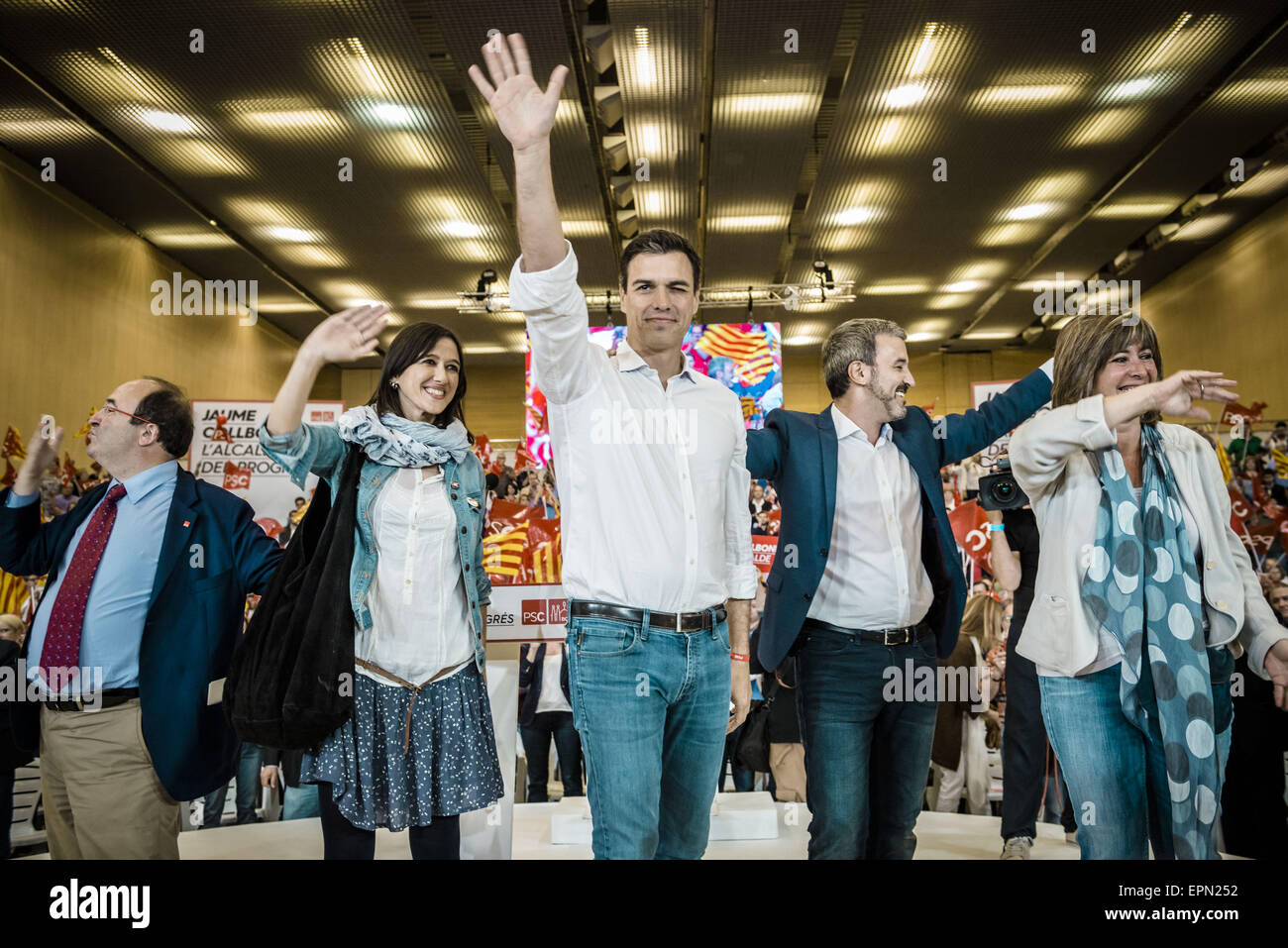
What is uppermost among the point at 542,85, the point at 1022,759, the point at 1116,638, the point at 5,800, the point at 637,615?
the point at 542,85

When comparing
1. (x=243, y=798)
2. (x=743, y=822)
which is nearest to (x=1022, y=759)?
(x=743, y=822)

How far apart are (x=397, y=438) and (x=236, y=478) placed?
142 inches

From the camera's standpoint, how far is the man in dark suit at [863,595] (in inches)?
89.0

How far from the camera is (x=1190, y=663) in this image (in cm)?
204

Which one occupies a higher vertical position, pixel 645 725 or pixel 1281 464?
pixel 1281 464

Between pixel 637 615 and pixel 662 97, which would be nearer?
pixel 637 615

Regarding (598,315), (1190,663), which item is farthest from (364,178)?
(1190,663)

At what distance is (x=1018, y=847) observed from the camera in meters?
3.50

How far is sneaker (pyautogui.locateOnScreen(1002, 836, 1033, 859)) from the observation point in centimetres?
348

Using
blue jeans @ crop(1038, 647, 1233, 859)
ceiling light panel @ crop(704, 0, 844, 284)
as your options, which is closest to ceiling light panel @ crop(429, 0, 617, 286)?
ceiling light panel @ crop(704, 0, 844, 284)

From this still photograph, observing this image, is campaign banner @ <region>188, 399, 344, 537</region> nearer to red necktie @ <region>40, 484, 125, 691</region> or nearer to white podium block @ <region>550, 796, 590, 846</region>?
white podium block @ <region>550, 796, 590, 846</region>

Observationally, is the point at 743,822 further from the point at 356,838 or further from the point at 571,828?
the point at 356,838

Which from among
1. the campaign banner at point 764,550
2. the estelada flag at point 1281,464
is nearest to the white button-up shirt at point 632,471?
the campaign banner at point 764,550

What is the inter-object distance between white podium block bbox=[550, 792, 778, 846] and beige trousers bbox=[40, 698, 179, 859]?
1.96m
